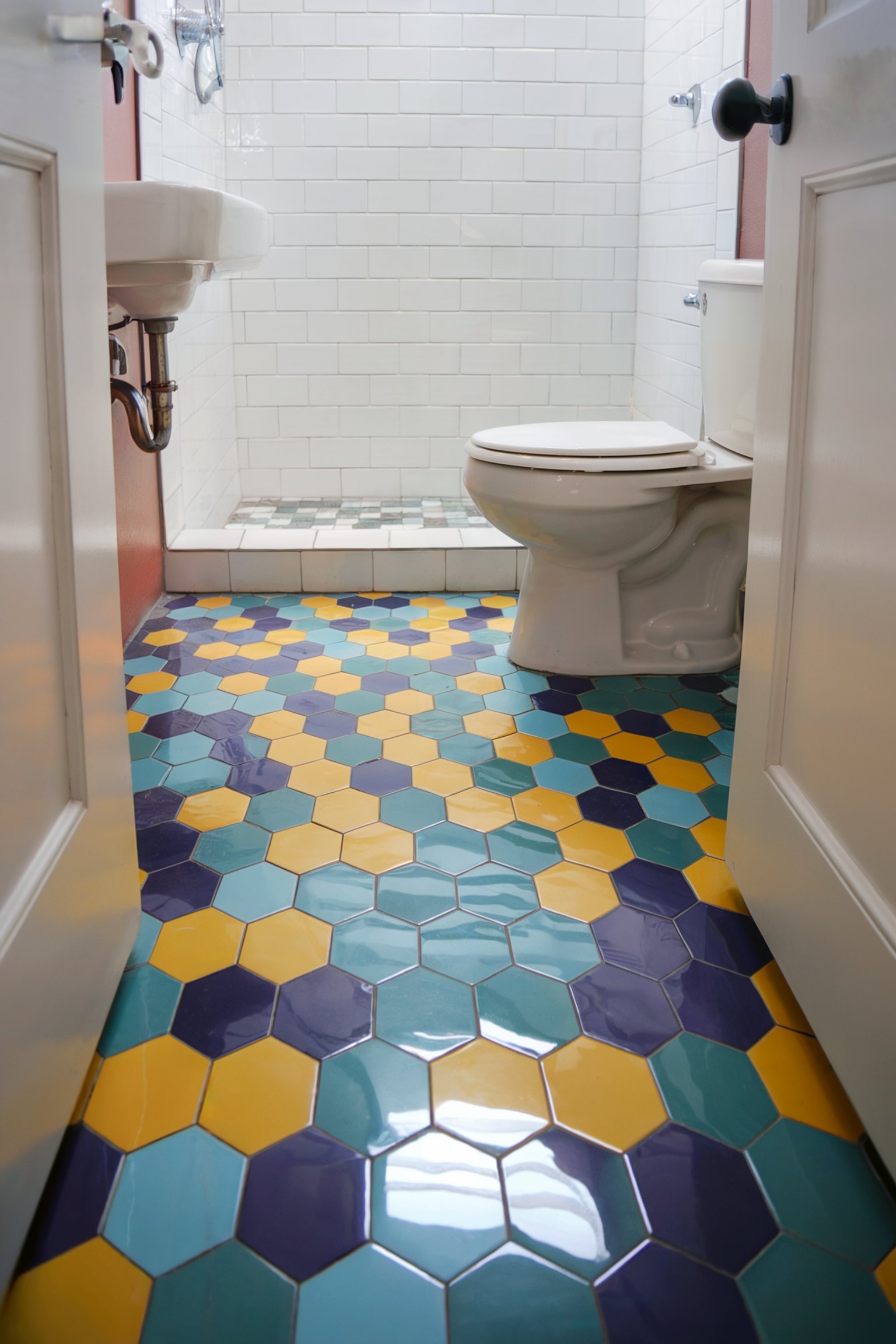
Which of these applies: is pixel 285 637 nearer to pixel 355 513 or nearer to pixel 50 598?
pixel 355 513

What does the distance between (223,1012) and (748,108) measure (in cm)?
105

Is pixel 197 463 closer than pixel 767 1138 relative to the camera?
No

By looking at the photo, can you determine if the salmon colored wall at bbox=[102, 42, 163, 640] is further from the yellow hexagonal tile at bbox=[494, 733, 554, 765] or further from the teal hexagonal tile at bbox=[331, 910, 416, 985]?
the teal hexagonal tile at bbox=[331, 910, 416, 985]

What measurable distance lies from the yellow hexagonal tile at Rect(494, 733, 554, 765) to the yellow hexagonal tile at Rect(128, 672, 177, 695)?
2.30ft

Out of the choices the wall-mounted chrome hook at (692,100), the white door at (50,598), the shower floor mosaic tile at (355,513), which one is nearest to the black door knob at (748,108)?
the white door at (50,598)

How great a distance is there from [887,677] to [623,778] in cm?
87

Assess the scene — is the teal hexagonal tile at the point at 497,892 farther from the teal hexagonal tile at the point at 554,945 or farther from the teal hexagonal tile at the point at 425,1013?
the teal hexagonal tile at the point at 425,1013

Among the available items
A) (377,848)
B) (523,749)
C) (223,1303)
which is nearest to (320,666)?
(523,749)

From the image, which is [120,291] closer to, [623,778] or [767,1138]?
[623,778]

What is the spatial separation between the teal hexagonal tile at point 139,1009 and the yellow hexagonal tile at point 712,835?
739mm

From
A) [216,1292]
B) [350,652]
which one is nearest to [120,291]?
[350,652]

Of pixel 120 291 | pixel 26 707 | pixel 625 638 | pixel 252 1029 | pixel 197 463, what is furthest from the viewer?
pixel 197 463

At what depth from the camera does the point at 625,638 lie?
2.13 m

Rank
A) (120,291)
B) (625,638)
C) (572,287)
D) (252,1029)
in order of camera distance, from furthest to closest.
Answer: 1. (572,287)
2. (625,638)
3. (120,291)
4. (252,1029)
